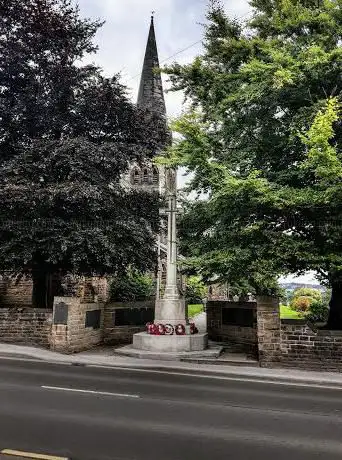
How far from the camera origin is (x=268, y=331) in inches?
541

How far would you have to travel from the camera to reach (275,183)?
13164mm

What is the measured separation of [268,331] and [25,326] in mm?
9526

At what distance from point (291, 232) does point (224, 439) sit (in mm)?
8680

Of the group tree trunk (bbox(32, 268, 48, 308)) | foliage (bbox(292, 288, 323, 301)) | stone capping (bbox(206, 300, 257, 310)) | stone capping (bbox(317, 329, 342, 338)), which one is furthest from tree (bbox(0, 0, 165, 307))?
foliage (bbox(292, 288, 323, 301))

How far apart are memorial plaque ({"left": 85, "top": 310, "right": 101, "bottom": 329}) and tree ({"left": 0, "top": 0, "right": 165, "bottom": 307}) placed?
195cm

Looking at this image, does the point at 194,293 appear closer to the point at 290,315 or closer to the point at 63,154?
the point at 290,315

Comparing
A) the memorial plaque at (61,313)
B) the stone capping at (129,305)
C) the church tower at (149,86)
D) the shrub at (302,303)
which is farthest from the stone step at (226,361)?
the church tower at (149,86)

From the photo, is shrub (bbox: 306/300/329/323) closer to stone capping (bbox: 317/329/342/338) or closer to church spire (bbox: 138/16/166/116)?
stone capping (bbox: 317/329/342/338)

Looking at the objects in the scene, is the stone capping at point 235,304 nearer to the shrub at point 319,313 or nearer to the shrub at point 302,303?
the shrub at point 319,313

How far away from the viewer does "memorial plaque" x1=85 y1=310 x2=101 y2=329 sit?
17.3m

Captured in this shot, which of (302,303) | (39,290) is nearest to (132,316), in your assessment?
(39,290)

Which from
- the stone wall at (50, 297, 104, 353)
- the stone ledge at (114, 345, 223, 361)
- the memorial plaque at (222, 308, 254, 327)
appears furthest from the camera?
the memorial plaque at (222, 308, 254, 327)

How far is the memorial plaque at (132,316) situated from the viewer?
63.0 ft

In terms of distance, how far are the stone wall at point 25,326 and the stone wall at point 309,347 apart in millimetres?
9011
